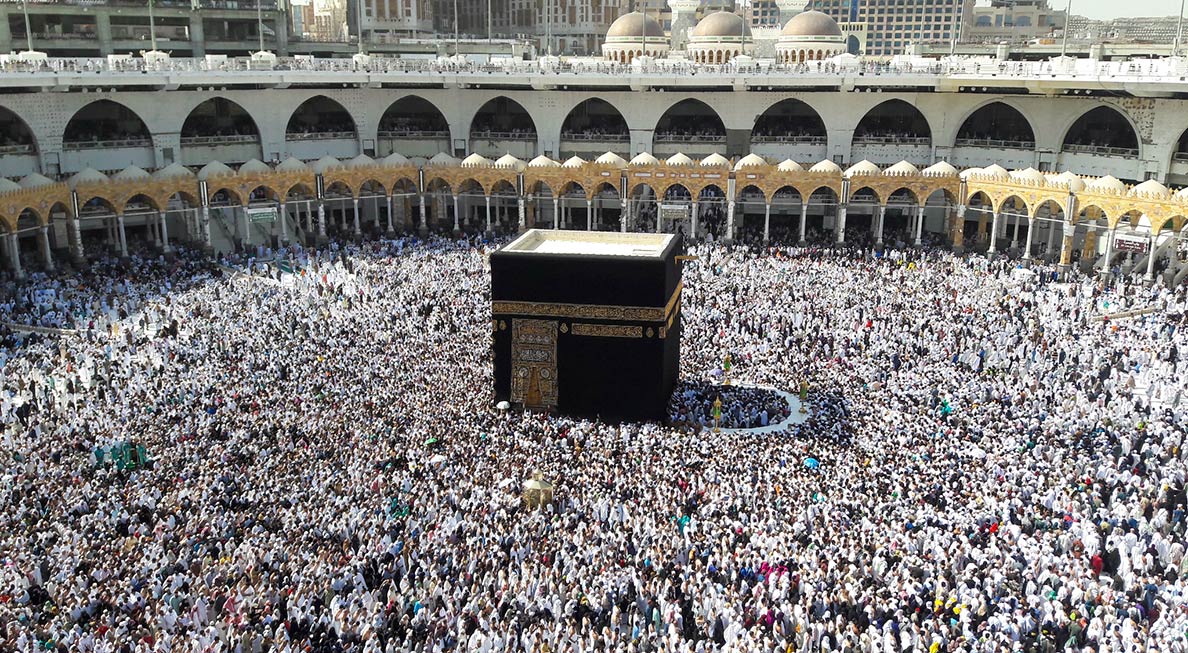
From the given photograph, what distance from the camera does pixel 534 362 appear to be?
61.0 ft

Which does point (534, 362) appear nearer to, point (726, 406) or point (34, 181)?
point (726, 406)

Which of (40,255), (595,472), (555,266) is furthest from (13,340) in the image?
(595,472)

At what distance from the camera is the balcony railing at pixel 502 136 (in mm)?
40344

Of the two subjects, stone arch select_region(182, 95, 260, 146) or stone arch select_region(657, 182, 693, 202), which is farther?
stone arch select_region(182, 95, 260, 146)

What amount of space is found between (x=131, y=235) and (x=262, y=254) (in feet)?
21.2

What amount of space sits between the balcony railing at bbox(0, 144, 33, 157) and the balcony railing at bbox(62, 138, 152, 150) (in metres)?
1.11

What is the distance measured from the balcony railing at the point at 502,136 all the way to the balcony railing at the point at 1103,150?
67.3ft

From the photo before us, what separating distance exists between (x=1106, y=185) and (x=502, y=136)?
22733 millimetres

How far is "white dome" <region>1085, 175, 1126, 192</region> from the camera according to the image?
28.3 m

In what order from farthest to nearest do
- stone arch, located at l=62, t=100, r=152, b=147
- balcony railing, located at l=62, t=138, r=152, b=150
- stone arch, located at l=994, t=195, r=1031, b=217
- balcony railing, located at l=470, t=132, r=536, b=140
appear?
balcony railing, located at l=470, t=132, r=536, b=140, stone arch, located at l=62, t=100, r=152, b=147, balcony railing, located at l=62, t=138, r=152, b=150, stone arch, located at l=994, t=195, r=1031, b=217

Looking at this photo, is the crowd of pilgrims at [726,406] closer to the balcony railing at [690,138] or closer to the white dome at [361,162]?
the white dome at [361,162]

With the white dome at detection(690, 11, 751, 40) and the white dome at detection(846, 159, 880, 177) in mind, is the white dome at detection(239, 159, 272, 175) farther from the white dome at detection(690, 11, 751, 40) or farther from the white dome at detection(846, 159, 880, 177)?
the white dome at detection(690, 11, 751, 40)

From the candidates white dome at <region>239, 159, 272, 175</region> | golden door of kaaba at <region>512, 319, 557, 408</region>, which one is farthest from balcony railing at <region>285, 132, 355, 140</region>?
golden door of kaaba at <region>512, 319, 557, 408</region>

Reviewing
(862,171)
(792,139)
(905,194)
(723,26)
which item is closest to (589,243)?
(862,171)
